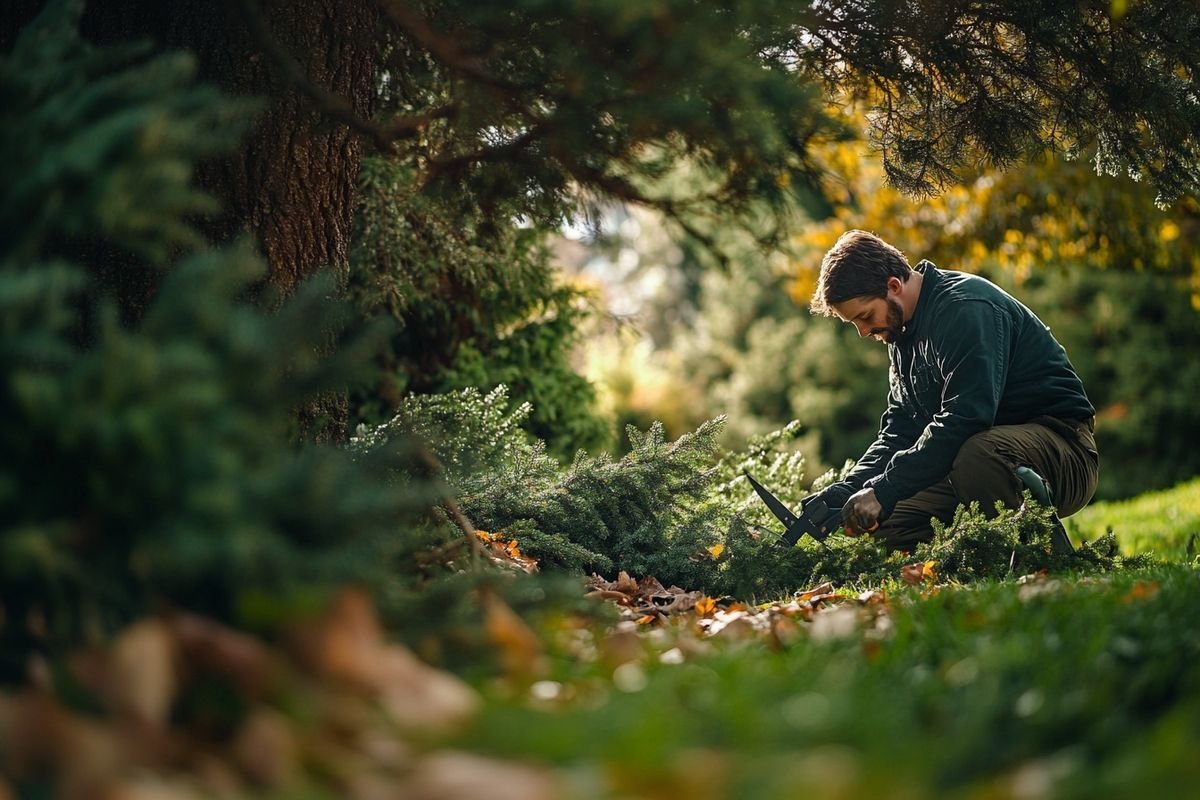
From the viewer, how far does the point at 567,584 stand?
6.70ft

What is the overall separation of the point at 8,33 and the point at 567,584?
244 centimetres

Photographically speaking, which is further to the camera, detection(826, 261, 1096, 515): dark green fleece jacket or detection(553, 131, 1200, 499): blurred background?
detection(553, 131, 1200, 499): blurred background

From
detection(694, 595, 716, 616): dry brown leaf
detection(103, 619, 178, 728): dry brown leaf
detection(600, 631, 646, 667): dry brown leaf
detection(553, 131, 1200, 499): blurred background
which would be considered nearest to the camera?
detection(103, 619, 178, 728): dry brown leaf

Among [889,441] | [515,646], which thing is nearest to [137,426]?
[515,646]

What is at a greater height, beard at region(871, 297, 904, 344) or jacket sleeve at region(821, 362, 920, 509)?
beard at region(871, 297, 904, 344)

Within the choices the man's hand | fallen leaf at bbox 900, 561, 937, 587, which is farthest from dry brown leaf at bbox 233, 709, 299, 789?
the man's hand

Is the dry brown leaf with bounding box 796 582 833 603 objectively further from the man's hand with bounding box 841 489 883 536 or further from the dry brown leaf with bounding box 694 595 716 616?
Result: the man's hand with bounding box 841 489 883 536

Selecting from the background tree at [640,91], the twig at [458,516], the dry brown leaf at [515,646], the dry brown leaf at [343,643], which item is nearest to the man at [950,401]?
the background tree at [640,91]

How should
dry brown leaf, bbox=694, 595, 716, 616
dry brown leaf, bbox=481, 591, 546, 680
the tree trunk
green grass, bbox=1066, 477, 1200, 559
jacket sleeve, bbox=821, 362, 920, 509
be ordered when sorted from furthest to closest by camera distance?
green grass, bbox=1066, 477, 1200, 559 < jacket sleeve, bbox=821, 362, 920, 509 < dry brown leaf, bbox=694, 595, 716, 616 < the tree trunk < dry brown leaf, bbox=481, 591, 546, 680

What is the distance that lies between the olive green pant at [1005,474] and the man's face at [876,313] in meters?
0.64

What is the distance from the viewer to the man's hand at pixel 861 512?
4.34 meters

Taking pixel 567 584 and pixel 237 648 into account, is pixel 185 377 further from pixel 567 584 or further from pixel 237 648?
pixel 567 584

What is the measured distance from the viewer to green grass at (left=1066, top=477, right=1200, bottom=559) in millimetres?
5570

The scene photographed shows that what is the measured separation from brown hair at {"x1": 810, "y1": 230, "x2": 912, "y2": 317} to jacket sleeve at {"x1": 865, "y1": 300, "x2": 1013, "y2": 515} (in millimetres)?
331
